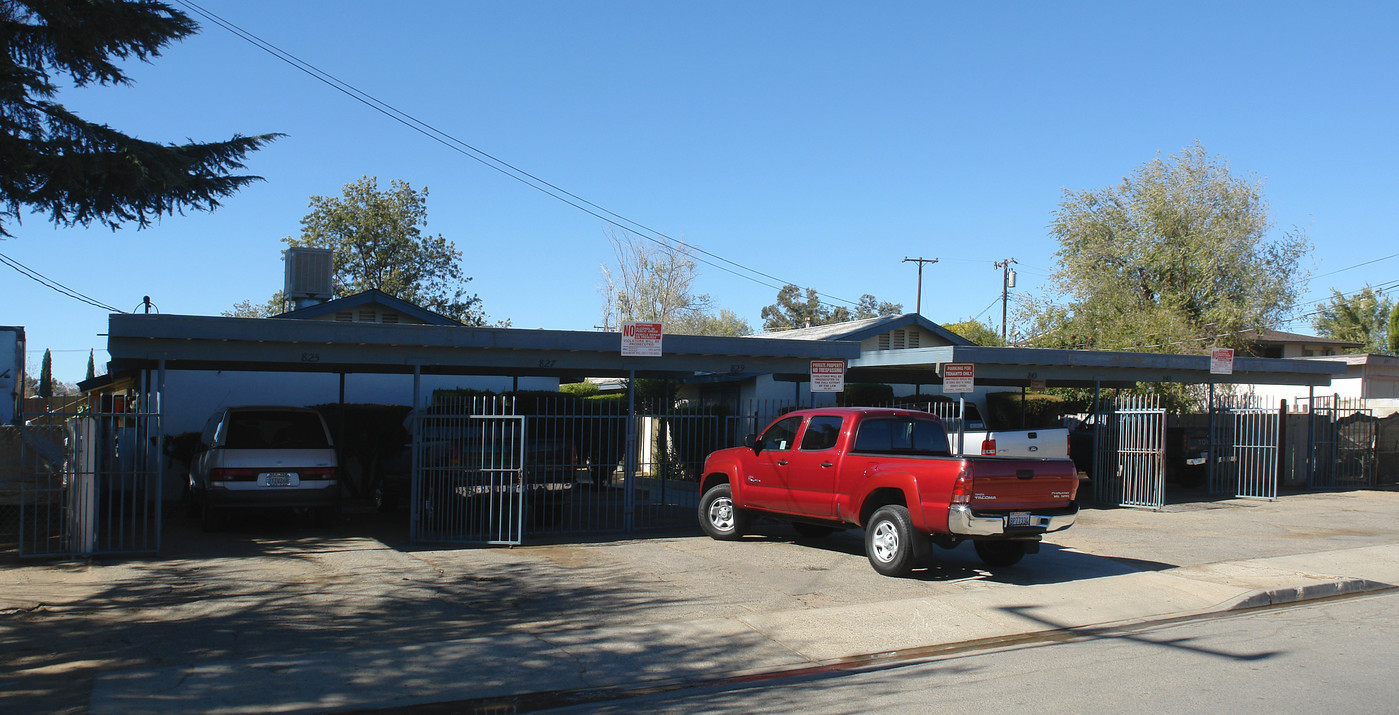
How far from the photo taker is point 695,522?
15445 millimetres

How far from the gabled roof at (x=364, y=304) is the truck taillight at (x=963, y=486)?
12.2 metres

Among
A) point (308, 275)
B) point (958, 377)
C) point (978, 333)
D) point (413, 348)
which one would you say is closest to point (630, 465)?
point (413, 348)

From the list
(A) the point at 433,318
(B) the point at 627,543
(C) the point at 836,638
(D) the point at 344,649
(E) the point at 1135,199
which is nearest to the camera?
(D) the point at 344,649

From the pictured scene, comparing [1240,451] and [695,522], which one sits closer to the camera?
[695,522]

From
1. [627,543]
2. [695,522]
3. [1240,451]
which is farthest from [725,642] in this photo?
[1240,451]

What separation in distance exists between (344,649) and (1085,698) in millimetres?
5306

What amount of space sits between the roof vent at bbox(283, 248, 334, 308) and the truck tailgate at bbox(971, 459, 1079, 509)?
53.9ft

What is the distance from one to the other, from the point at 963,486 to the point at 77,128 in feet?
37.3

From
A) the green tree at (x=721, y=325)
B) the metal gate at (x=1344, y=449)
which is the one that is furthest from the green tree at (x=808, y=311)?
the metal gate at (x=1344, y=449)

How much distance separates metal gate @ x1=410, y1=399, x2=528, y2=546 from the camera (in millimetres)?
12617

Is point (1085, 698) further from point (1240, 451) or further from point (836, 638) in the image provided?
point (1240, 451)

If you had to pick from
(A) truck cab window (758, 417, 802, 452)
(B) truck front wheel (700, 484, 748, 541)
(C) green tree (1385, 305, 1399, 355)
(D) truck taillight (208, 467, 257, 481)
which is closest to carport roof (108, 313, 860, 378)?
(D) truck taillight (208, 467, 257, 481)

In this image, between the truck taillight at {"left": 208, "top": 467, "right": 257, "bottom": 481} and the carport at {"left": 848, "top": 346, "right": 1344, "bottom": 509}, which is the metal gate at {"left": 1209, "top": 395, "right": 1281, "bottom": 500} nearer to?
the carport at {"left": 848, "top": 346, "right": 1344, "bottom": 509}

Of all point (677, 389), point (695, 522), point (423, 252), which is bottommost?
point (695, 522)
